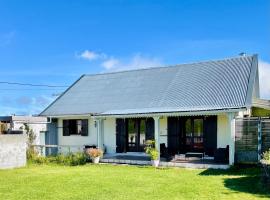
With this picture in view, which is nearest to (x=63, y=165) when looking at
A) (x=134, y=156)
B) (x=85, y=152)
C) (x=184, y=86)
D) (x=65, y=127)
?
(x=85, y=152)

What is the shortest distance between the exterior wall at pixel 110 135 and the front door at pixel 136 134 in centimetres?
95

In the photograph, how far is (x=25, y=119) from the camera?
2394 centimetres

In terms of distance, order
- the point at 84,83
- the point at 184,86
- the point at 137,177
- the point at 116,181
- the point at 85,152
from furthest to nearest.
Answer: the point at 84,83, the point at 184,86, the point at 85,152, the point at 137,177, the point at 116,181

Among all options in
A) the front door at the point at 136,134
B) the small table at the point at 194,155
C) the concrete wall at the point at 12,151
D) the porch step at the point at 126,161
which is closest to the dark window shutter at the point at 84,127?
the front door at the point at 136,134

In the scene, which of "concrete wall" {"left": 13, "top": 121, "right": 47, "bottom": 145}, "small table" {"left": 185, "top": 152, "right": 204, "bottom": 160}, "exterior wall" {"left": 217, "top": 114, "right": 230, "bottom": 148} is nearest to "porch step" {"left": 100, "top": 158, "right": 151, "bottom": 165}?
"small table" {"left": 185, "top": 152, "right": 204, "bottom": 160}

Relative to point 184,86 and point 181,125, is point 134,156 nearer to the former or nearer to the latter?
point 181,125

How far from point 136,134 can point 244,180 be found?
1015 cm

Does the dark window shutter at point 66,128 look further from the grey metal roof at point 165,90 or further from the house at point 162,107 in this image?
the grey metal roof at point 165,90

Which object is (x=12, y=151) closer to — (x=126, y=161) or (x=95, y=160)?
(x=95, y=160)

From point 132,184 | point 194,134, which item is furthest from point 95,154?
point 132,184

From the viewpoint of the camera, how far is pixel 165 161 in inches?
760

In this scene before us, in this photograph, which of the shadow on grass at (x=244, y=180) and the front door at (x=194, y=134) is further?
the front door at (x=194, y=134)

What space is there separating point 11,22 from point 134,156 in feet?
35.3

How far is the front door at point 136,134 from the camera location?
74.5 feet
